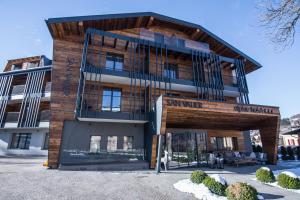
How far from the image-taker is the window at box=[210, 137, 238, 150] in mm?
16141

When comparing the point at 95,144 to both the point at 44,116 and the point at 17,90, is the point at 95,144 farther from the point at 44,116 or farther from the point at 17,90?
the point at 17,90

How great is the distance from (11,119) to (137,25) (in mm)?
20394

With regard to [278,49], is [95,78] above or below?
above

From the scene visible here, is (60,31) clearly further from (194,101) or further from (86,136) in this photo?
(194,101)

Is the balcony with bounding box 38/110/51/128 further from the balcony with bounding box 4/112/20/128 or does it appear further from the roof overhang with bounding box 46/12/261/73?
the roof overhang with bounding box 46/12/261/73

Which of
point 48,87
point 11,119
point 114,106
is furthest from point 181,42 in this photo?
point 11,119

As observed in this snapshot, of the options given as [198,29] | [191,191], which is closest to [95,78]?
[191,191]

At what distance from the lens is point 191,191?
6.43 m

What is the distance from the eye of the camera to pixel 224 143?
54.6ft

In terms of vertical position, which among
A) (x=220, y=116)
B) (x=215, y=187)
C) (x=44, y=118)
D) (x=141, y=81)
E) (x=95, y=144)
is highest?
(x=141, y=81)

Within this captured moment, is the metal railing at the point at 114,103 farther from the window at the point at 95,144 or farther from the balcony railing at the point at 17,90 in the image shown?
the balcony railing at the point at 17,90

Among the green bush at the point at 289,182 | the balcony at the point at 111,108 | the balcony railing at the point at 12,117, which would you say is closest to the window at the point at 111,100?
the balcony at the point at 111,108

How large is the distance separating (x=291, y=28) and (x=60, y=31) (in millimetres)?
13646

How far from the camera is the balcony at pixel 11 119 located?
2207 cm
